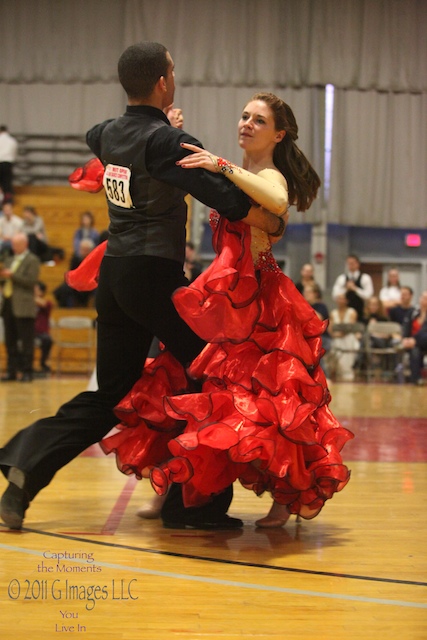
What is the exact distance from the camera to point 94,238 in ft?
43.0

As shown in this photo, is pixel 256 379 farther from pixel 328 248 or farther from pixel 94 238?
pixel 328 248

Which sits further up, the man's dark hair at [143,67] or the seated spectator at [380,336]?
the man's dark hair at [143,67]

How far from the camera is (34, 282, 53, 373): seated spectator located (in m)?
11.9

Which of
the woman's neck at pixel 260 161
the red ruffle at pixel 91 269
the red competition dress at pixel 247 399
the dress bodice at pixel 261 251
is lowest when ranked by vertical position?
the red competition dress at pixel 247 399

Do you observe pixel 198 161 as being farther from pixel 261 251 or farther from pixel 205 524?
pixel 205 524

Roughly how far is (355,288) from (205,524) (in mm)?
9853

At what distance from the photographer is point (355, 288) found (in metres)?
12.9

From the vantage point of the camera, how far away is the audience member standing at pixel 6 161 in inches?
554

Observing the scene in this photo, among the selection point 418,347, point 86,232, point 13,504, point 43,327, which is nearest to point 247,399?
point 13,504

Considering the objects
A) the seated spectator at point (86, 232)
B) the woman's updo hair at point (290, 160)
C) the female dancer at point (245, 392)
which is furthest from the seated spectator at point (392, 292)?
the female dancer at point (245, 392)

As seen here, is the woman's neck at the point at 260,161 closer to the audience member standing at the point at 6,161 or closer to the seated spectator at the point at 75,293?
the seated spectator at the point at 75,293

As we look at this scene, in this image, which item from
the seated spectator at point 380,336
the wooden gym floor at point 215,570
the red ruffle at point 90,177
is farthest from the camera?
the seated spectator at point 380,336

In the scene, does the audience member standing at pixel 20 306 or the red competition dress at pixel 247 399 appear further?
the audience member standing at pixel 20 306

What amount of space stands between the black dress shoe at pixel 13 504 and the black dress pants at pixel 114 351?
1.6 inches
